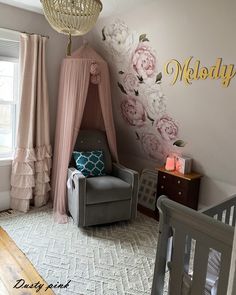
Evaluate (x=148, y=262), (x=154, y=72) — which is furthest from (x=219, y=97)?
(x=148, y=262)

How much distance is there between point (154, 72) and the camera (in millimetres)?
2828

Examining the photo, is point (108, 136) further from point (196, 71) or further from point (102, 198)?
point (196, 71)

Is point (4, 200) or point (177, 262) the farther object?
point (4, 200)

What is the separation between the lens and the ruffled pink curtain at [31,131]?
3209 millimetres

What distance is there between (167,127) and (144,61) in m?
0.82

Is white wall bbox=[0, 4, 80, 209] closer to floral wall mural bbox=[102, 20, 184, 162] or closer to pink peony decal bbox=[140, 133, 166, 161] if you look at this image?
floral wall mural bbox=[102, 20, 184, 162]

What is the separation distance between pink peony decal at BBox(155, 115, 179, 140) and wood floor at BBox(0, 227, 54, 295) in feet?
6.60

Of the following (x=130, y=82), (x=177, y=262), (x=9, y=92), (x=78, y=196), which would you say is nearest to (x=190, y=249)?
(x=177, y=262)

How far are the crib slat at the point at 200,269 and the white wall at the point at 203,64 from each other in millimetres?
1526

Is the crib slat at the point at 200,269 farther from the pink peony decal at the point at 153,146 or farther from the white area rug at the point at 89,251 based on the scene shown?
the pink peony decal at the point at 153,146

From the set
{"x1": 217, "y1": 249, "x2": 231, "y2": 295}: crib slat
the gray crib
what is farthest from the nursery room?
{"x1": 217, "y1": 249, "x2": 231, "y2": 295}: crib slat

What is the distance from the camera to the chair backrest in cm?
353

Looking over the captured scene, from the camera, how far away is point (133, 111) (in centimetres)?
350

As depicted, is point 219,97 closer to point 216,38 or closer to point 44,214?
point 216,38
